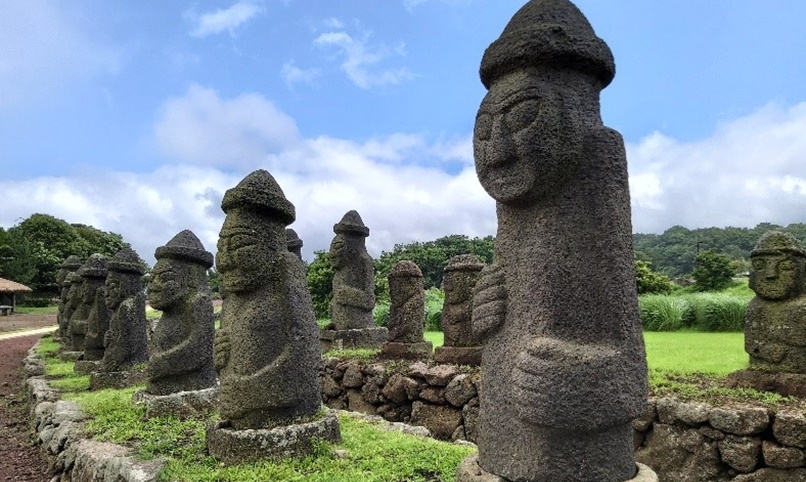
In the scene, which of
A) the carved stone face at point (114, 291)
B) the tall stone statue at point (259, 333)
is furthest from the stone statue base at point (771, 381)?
the carved stone face at point (114, 291)

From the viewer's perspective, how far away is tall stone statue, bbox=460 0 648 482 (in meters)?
3.07

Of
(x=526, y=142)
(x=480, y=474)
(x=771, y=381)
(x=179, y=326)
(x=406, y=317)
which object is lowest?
(x=480, y=474)

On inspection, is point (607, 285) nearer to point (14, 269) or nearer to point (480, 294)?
point (480, 294)

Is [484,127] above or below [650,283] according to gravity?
below

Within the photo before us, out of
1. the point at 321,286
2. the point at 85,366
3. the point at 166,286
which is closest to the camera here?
the point at 166,286

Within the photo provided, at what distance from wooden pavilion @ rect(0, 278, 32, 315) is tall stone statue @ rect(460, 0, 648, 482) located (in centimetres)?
4265

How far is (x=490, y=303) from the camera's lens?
11.4ft

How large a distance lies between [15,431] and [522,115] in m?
10.8

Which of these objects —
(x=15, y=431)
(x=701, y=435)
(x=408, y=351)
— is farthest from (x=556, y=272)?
(x=15, y=431)

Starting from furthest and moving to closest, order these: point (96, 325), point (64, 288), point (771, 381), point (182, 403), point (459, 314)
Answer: point (64, 288) → point (96, 325) → point (459, 314) → point (182, 403) → point (771, 381)

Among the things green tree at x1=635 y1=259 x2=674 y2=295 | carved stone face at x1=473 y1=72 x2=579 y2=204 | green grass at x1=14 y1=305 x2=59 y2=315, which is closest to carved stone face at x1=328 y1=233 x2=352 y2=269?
carved stone face at x1=473 y1=72 x2=579 y2=204

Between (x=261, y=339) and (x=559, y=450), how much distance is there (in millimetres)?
3114

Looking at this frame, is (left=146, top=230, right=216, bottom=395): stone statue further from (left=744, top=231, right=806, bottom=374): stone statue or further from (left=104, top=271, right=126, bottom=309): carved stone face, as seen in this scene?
(left=744, top=231, right=806, bottom=374): stone statue

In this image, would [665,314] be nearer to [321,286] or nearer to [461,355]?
[461,355]
